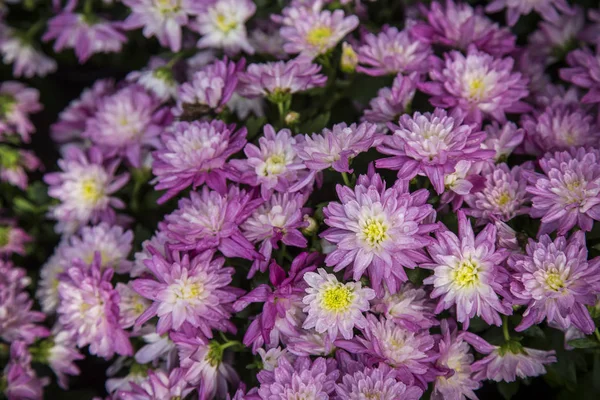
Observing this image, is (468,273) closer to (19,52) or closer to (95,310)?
(95,310)

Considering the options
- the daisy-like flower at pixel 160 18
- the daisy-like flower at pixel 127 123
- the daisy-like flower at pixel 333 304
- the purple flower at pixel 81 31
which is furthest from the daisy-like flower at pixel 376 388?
the purple flower at pixel 81 31

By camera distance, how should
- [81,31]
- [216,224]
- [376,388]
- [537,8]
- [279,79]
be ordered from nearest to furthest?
[376,388], [216,224], [279,79], [537,8], [81,31]

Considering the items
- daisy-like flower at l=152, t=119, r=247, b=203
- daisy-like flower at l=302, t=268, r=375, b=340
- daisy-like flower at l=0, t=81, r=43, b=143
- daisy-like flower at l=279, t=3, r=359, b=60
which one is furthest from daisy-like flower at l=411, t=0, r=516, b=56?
daisy-like flower at l=0, t=81, r=43, b=143

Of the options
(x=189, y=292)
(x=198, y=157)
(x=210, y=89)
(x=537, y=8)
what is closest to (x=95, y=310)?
(x=189, y=292)

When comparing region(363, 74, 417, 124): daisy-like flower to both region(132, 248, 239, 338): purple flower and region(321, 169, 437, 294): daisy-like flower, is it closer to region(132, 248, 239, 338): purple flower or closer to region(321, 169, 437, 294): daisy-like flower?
region(321, 169, 437, 294): daisy-like flower

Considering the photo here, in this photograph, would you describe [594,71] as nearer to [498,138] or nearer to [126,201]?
[498,138]
